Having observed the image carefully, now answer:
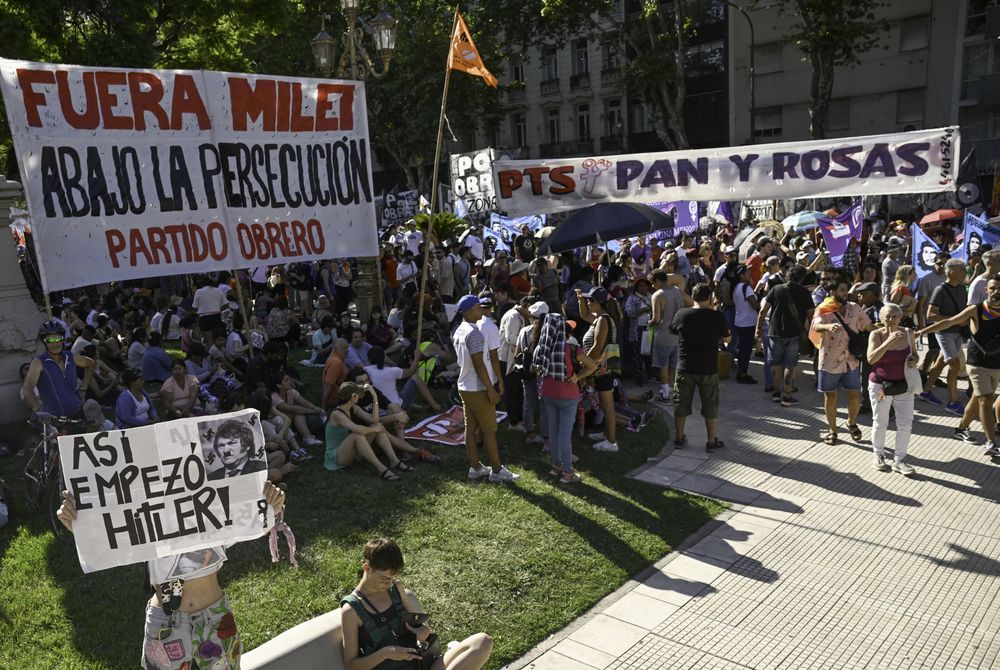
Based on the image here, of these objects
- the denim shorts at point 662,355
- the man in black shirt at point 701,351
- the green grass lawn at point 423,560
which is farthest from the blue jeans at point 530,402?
the denim shorts at point 662,355

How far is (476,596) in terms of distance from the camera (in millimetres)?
5531

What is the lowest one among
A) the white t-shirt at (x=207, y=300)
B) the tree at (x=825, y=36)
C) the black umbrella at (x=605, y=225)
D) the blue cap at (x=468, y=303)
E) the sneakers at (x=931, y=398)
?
the sneakers at (x=931, y=398)

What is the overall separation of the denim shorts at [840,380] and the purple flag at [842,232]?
19.8 ft

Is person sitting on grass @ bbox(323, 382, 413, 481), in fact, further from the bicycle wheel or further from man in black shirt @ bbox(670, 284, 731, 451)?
man in black shirt @ bbox(670, 284, 731, 451)

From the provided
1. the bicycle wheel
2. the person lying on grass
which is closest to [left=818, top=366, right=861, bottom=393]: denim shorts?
the person lying on grass

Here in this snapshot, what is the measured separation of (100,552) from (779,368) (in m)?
8.48

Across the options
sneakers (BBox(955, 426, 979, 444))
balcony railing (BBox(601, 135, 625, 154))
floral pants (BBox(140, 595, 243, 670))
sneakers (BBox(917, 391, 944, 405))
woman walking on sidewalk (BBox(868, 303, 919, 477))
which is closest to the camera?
floral pants (BBox(140, 595, 243, 670))

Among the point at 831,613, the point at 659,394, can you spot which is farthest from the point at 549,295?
the point at 831,613

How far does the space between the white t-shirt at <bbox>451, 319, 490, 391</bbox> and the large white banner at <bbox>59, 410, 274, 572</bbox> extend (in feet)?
10.8

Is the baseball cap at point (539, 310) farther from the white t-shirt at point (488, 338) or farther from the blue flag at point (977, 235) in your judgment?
the blue flag at point (977, 235)

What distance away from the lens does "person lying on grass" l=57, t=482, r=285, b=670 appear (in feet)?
11.4

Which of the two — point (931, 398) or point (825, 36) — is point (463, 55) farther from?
point (825, 36)

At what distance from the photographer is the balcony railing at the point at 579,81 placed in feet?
136

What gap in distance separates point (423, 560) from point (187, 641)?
104 inches
